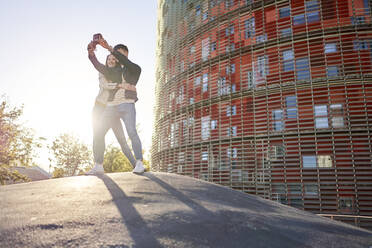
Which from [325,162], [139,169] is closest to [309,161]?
[325,162]

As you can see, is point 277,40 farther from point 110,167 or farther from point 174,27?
point 110,167

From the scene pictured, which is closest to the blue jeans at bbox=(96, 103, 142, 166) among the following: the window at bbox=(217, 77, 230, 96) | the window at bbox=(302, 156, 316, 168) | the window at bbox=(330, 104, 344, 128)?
the window at bbox=(217, 77, 230, 96)

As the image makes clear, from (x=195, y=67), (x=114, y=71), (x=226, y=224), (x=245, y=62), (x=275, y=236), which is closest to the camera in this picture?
(x=275, y=236)

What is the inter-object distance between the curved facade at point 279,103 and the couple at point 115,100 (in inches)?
221

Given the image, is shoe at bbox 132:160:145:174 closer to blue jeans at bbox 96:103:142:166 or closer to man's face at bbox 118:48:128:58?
blue jeans at bbox 96:103:142:166

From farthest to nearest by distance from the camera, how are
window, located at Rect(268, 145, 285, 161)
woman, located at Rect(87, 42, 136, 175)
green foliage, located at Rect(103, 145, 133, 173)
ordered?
green foliage, located at Rect(103, 145, 133, 173), window, located at Rect(268, 145, 285, 161), woman, located at Rect(87, 42, 136, 175)

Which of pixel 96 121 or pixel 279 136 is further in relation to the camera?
pixel 279 136

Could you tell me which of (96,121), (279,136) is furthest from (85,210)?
(279,136)

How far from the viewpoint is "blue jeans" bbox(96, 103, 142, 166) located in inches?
188

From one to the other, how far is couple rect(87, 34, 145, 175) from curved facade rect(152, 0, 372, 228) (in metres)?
5.62

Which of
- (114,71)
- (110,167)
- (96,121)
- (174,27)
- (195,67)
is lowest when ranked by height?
(110,167)

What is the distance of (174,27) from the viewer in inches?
624

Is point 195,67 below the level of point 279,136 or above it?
above

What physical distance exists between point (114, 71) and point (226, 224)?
3431mm
